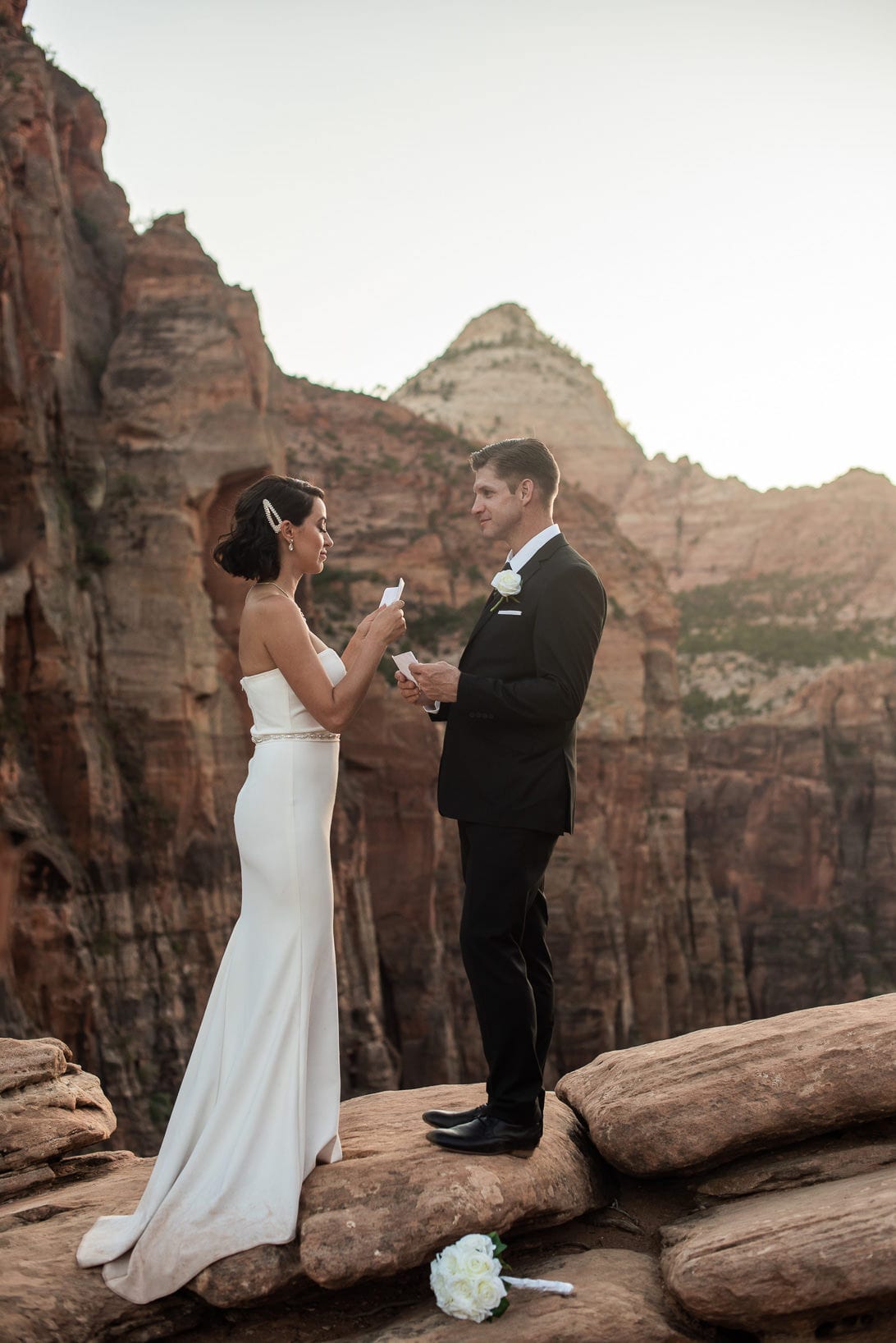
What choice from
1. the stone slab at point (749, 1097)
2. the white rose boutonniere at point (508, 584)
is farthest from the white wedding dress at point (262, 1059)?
the stone slab at point (749, 1097)

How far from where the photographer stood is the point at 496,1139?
5145mm

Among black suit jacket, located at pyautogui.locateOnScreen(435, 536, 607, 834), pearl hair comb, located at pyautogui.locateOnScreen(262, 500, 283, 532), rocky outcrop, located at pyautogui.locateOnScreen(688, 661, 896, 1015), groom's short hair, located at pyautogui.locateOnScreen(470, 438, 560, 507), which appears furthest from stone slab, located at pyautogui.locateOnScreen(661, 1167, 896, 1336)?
rocky outcrop, located at pyautogui.locateOnScreen(688, 661, 896, 1015)

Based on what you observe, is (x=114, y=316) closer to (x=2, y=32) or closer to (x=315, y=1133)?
(x=2, y=32)

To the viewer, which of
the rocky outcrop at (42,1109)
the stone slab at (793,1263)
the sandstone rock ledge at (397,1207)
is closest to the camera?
the stone slab at (793,1263)

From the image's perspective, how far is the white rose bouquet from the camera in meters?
4.55

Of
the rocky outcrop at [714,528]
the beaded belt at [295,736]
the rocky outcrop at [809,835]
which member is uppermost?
the rocky outcrop at [714,528]

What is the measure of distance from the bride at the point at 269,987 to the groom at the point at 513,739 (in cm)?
44

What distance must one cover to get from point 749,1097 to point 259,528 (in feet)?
10.4

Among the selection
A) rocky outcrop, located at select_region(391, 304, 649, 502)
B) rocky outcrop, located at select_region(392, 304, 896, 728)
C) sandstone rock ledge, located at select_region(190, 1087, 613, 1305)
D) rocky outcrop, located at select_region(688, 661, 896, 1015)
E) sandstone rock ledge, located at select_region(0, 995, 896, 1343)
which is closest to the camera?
sandstone rock ledge, located at select_region(0, 995, 896, 1343)

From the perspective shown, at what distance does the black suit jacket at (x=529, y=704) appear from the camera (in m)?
4.84

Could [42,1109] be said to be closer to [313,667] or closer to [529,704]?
[313,667]

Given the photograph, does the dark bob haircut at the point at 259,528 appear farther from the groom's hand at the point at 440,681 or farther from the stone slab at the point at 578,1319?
the stone slab at the point at 578,1319

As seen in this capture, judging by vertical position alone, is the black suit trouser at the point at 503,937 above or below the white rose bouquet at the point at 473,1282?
above

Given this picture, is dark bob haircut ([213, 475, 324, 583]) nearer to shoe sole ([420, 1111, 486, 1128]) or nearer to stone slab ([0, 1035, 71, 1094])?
shoe sole ([420, 1111, 486, 1128])
